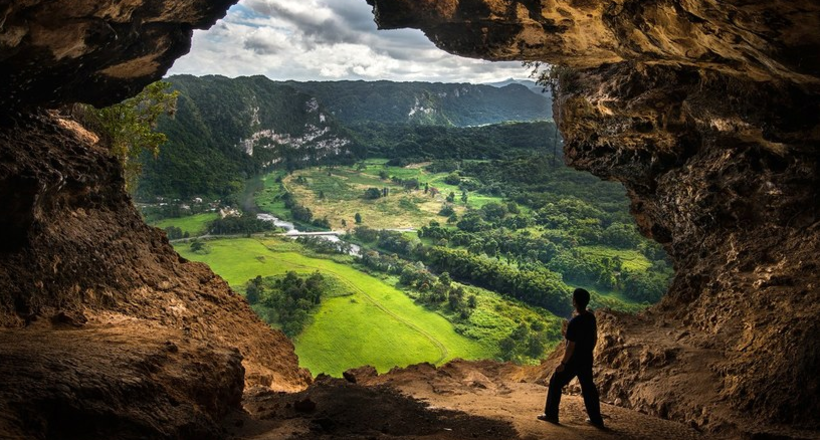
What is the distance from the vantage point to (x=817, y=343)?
270 inches

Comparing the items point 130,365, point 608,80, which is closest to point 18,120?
point 130,365

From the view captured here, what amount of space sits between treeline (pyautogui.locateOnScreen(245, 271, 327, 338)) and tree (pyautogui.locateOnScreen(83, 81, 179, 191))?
54.4 feet

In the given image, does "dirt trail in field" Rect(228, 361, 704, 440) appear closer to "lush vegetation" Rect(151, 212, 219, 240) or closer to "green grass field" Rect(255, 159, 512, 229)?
"lush vegetation" Rect(151, 212, 219, 240)

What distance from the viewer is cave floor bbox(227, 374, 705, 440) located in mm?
6840

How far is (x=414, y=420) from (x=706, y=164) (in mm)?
9309

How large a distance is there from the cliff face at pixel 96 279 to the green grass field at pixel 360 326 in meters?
19.6

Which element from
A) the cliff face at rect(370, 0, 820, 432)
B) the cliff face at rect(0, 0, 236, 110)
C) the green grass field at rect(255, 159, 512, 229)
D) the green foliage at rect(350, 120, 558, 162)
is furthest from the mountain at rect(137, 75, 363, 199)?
the cliff face at rect(370, 0, 820, 432)

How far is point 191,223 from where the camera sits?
6531 centimetres

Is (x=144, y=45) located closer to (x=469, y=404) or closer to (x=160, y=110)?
(x=160, y=110)

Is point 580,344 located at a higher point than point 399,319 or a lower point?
higher

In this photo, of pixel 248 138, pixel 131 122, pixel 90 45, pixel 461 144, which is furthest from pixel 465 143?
pixel 90 45

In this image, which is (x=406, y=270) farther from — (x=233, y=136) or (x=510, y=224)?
(x=233, y=136)

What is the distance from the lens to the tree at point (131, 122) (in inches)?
683

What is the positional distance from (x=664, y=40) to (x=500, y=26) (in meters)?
5.28
